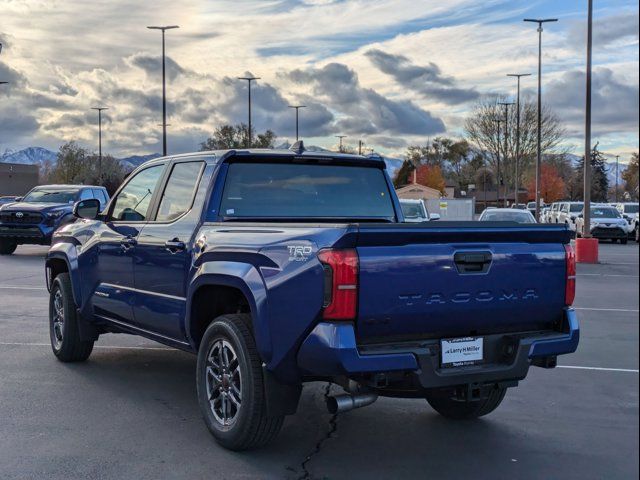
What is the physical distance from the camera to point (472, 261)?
4.37 m

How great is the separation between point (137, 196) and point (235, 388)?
252 cm

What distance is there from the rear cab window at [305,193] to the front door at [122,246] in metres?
0.97

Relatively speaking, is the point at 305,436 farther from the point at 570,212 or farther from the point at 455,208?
the point at 455,208

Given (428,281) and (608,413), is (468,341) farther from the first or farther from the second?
(608,413)


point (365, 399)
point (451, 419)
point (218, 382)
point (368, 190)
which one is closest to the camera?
point (365, 399)

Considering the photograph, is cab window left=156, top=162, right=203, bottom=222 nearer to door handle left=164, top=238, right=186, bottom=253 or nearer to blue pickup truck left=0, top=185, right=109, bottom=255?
door handle left=164, top=238, right=186, bottom=253

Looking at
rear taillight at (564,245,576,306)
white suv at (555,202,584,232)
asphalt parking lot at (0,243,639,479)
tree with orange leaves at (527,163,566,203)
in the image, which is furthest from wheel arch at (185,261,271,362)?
tree with orange leaves at (527,163,566,203)

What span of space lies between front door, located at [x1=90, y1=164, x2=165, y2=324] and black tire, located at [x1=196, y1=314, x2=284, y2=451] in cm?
133

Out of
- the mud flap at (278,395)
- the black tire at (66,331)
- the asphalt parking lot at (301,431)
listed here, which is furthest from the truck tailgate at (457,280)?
the black tire at (66,331)

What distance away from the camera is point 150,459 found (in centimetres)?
467

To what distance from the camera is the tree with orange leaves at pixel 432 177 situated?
107375 millimetres

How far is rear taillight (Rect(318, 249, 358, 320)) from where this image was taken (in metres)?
4.04

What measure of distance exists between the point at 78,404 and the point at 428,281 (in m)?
3.18

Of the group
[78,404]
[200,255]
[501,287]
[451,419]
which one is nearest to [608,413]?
[451,419]
